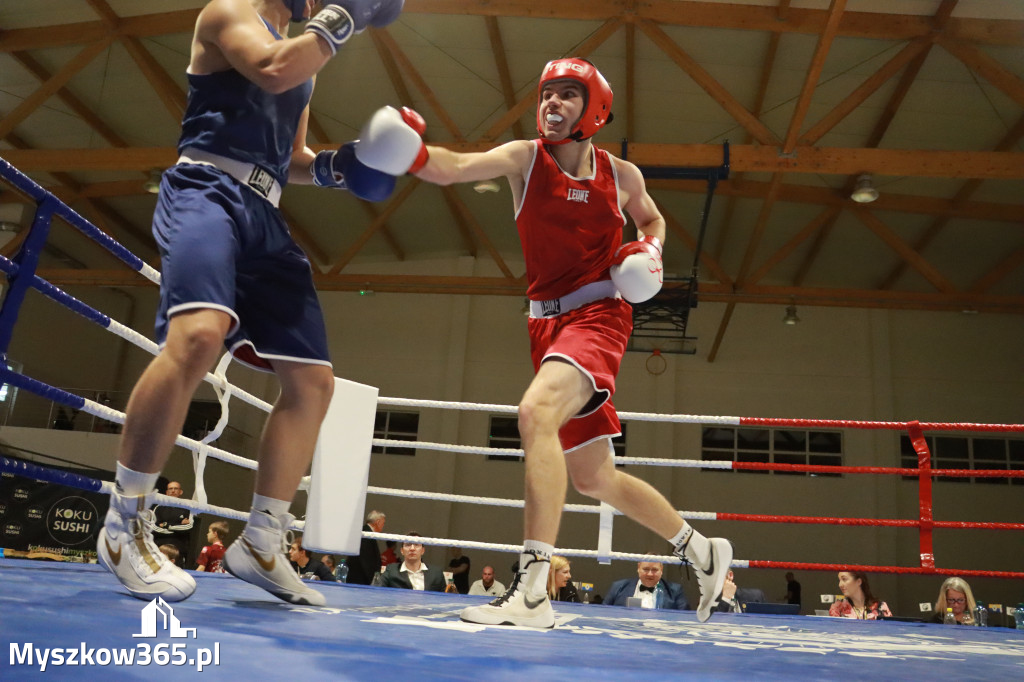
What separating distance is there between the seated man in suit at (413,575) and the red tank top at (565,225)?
3.13 metres

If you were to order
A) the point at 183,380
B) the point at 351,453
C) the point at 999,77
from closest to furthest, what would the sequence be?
the point at 183,380 < the point at 351,453 < the point at 999,77

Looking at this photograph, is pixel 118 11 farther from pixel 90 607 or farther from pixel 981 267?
pixel 981 267

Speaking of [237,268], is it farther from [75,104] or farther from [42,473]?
[75,104]

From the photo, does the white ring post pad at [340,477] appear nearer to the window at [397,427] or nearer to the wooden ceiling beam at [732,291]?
the wooden ceiling beam at [732,291]

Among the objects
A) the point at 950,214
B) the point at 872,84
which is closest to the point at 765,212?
the point at 872,84

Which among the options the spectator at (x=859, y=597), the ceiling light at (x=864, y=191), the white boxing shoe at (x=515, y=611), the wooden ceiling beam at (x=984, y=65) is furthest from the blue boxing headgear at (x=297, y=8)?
the ceiling light at (x=864, y=191)

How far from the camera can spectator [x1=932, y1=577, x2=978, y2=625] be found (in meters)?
4.35

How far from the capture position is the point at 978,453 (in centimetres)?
1191

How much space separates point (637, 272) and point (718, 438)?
10.9 meters

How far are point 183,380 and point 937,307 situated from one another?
37.7ft

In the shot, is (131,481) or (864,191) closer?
(131,481)

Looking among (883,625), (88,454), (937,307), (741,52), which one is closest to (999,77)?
(741,52)

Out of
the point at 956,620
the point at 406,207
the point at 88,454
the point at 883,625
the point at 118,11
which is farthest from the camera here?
the point at 406,207

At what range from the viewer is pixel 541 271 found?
2238mm
